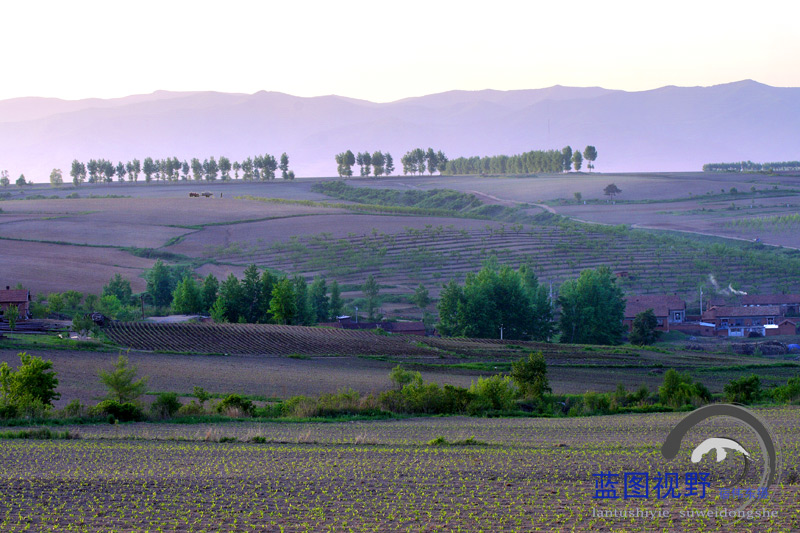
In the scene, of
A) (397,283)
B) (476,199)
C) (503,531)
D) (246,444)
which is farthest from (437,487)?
(476,199)

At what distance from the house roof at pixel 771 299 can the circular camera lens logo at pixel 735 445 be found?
4356cm

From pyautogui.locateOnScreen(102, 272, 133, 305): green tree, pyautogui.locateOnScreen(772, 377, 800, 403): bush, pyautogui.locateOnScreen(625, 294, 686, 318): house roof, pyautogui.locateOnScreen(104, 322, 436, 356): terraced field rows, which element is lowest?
pyautogui.locateOnScreen(625, 294, 686, 318): house roof

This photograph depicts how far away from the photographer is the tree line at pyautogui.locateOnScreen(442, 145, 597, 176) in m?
156

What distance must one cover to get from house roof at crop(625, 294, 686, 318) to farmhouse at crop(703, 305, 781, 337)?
7.72 ft

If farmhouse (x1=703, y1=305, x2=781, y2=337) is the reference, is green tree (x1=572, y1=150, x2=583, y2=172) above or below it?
above

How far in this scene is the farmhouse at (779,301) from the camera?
187 ft

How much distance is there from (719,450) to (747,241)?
219 ft

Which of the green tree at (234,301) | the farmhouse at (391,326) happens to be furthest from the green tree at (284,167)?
the farmhouse at (391,326)

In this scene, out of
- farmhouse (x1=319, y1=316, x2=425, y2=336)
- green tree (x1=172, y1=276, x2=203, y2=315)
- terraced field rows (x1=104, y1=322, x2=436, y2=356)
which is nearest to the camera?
terraced field rows (x1=104, y1=322, x2=436, y2=356)

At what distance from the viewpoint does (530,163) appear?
6353 inches

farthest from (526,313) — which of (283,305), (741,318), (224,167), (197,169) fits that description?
(197,169)

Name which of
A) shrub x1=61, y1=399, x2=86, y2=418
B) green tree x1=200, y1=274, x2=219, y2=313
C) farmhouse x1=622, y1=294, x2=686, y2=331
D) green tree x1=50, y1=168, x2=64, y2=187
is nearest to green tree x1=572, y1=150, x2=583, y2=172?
green tree x1=50, y1=168, x2=64, y2=187

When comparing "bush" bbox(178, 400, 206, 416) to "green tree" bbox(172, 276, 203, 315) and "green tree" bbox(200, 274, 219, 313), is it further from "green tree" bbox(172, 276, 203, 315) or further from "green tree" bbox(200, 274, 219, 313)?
"green tree" bbox(200, 274, 219, 313)

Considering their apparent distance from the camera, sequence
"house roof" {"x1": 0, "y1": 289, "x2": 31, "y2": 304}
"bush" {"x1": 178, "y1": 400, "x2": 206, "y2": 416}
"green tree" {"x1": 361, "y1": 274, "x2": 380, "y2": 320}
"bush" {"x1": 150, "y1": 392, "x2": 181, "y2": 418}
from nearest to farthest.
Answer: "bush" {"x1": 150, "y1": 392, "x2": 181, "y2": 418}, "bush" {"x1": 178, "y1": 400, "x2": 206, "y2": 416}, "house roof" {"x1": 0, "y1": 289, "x2": 31, "y2": 304}, "green tree" {"x1": 361, "y1": 274, "x2": 380, "y2": 320}
